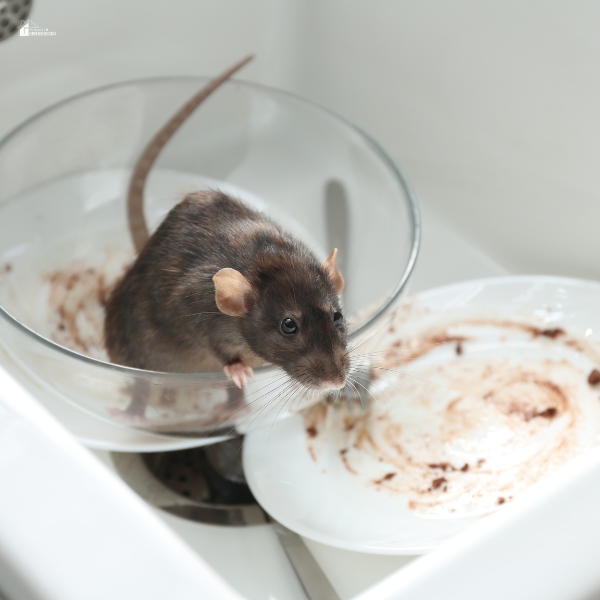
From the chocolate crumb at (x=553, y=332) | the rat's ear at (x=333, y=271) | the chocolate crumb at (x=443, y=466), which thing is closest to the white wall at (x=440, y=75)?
the chocolate crumb at (x=553, y=332)

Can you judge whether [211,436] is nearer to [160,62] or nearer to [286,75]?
[160,62]

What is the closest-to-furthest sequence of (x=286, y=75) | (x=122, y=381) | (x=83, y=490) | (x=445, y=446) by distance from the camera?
(x=83, y=490), (x=122, y=381), (x=445, y=446), (x=286, y=75)

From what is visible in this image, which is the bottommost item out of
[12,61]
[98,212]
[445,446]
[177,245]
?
[445,446]

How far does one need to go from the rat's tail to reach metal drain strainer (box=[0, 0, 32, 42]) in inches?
12.0

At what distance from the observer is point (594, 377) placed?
1.10 meters

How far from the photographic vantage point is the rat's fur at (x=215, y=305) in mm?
724

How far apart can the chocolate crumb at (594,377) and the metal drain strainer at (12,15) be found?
1132 mm

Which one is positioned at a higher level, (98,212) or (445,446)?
(98,212)

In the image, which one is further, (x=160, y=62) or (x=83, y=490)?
(x=160, y=62)

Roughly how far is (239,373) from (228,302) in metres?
0.11

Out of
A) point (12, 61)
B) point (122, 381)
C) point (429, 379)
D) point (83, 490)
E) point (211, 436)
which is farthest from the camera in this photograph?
point (12, 61)

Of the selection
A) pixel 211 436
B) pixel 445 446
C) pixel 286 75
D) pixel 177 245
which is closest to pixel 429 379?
pixel 445 446

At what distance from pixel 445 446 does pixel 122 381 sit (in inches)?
19.5

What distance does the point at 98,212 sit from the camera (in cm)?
145
